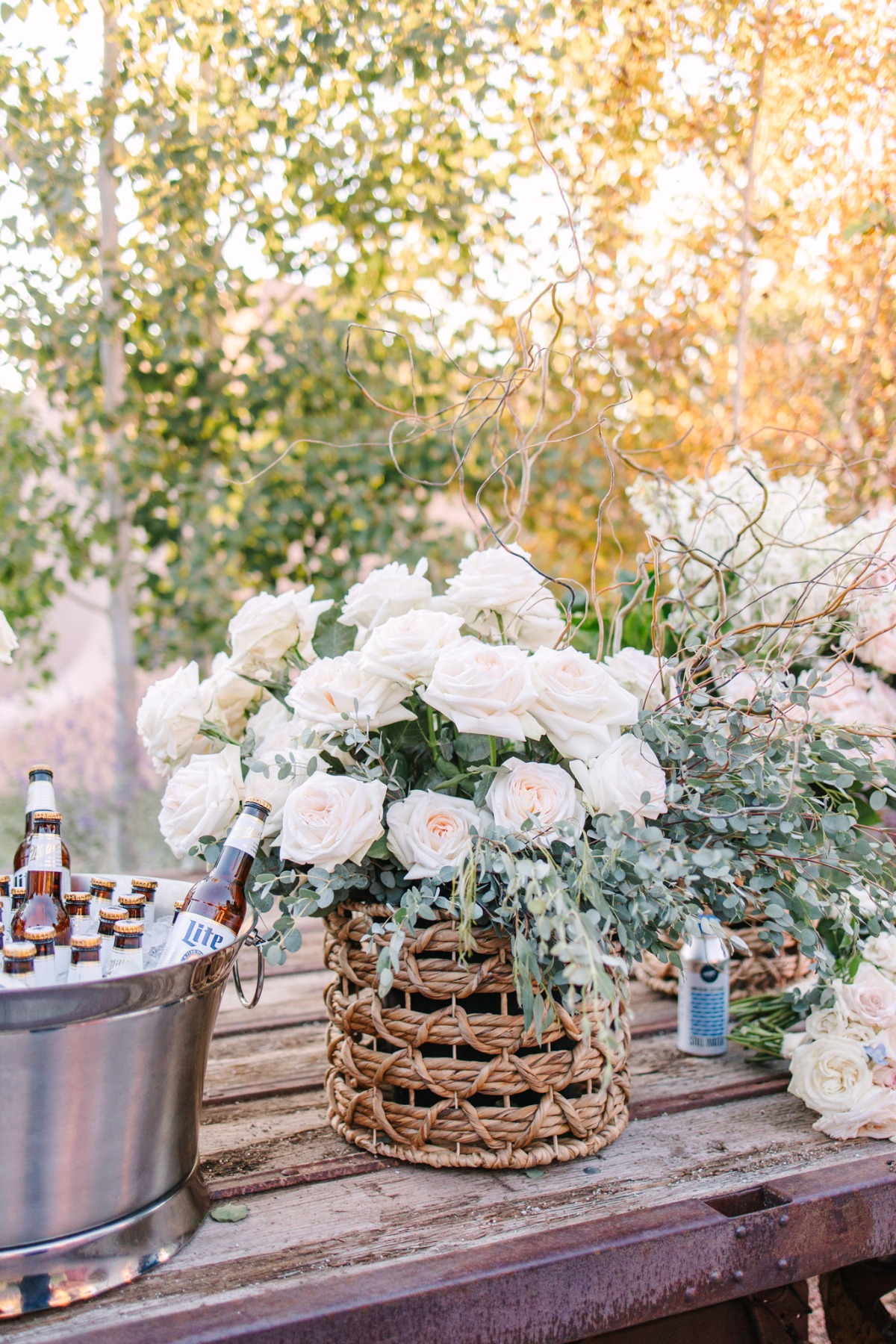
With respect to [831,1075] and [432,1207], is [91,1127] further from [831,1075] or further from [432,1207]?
[831,1075]

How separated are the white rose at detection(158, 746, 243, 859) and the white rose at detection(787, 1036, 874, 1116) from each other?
556mm

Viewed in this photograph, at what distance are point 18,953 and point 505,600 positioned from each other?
0.45 meters

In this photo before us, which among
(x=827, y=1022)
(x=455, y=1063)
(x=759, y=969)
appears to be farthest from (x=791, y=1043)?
(x=455, y=1063)

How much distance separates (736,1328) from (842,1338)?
261 millimetres

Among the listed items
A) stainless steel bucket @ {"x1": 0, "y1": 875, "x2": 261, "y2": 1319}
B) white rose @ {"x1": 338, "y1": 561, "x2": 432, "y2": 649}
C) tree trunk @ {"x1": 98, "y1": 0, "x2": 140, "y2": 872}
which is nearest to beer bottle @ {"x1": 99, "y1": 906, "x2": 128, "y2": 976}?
stainless steel bucket @ {"x1": 0, "y1": 875, "x2": 261, "y2": 1319}

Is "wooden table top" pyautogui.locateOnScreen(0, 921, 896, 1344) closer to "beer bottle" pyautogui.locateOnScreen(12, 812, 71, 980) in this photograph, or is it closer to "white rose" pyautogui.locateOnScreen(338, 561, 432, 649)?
"beer bottle" pyautogui.locateOnScreen(12, 812, 71, 980)

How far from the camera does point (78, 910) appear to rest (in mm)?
805

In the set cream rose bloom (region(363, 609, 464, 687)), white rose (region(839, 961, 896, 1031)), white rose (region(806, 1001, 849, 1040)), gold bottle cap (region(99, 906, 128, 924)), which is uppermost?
cream rose bloom (region(363, 609, 464, 687))

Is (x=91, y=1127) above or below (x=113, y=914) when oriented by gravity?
below

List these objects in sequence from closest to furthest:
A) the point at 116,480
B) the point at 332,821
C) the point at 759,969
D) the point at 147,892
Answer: the point at 332,821
the point at 147,892
the point at 759,969
the point at 116,480

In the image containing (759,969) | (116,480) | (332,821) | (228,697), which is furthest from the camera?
(116,480)

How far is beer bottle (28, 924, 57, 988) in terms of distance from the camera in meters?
0.70

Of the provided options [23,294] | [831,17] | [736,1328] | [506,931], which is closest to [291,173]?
[23,294]

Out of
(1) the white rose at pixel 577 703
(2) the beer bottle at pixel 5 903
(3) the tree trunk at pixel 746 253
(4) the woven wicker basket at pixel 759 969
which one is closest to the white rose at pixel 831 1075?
(4) the woven wicker basket at pixel 759 969
